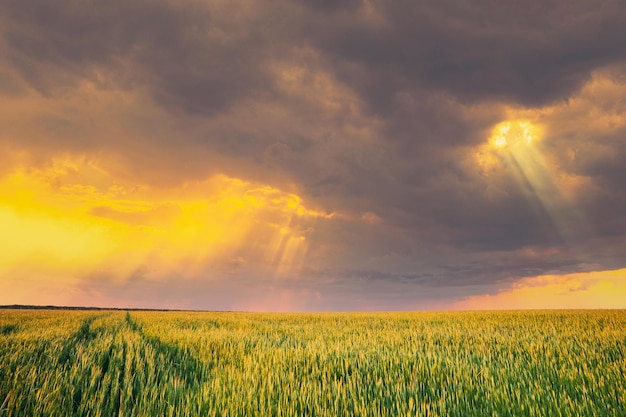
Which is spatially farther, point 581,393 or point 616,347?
point 616,347

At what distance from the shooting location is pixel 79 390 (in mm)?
4699

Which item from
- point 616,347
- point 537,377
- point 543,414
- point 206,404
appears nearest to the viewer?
point 543,414

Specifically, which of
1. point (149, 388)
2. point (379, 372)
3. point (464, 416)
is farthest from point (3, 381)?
point (464, 416)

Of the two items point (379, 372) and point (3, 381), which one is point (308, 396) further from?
point (3, 381)

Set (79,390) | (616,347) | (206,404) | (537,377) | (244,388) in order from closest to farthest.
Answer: (206,404) < (244,388) < (79,390) < (537,377) < (616,347)

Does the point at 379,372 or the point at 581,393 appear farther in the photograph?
the point at 379,372

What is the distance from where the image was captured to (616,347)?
8305 mm

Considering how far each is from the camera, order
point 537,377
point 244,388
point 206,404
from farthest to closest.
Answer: point 537,377, point 244,388, point 206,404

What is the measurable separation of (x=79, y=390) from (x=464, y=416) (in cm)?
473

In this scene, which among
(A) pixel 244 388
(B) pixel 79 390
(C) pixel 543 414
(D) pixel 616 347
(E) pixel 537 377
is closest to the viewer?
(C) pixel 543 414

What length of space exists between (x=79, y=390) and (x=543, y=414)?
551 centimetres

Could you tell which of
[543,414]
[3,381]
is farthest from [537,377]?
[3,381]

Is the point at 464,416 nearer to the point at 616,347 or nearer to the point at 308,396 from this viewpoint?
the point at 308,396

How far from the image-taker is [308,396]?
4008mm
